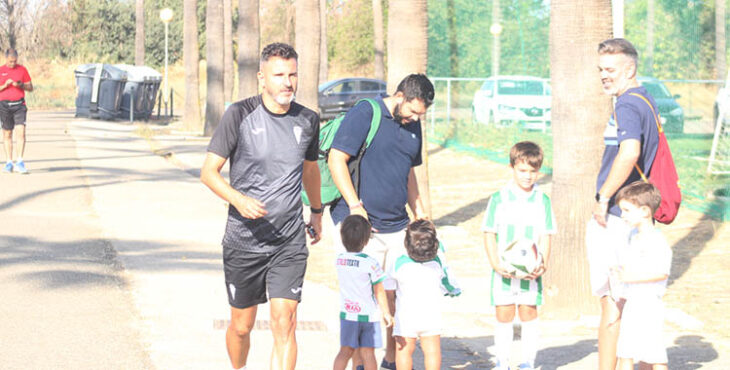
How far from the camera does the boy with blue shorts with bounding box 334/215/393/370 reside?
5828 mm

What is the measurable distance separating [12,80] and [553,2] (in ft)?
36.6

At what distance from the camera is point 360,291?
5.84 m

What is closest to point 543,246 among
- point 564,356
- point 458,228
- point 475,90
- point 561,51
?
point 564,356

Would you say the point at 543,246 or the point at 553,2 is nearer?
the point at 543,246

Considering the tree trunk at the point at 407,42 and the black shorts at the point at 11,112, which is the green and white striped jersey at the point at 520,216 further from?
the black shorts at the point at 11,112

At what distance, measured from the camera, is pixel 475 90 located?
2450cm

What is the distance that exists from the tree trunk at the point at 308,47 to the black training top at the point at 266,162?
11820mm

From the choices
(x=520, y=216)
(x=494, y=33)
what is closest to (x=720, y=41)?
(x=494, y=33)

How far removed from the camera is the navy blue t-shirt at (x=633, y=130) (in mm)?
5699

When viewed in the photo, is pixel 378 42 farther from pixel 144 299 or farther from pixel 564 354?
pixel 564 354

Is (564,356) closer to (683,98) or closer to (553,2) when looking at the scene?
(553,2)

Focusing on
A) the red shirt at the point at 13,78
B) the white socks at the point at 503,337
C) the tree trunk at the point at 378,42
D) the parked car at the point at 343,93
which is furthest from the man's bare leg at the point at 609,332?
the tree trunk at the point at 378,42

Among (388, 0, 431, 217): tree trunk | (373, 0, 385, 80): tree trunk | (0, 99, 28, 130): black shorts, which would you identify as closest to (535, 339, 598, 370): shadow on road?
(388, 0, 431, 217): tree trunk

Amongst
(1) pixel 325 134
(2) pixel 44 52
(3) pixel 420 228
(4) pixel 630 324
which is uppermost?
(2) pixel 44 52
